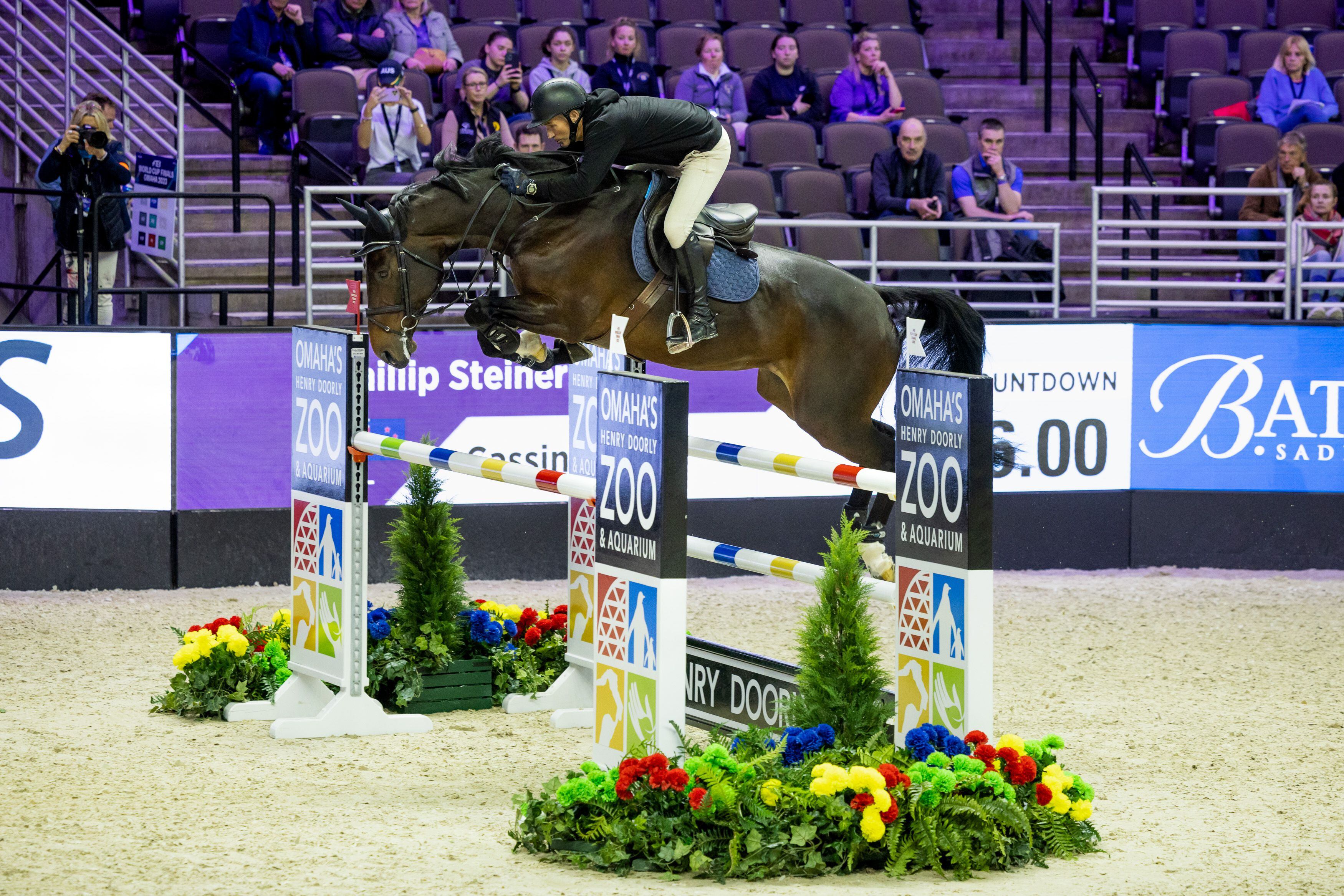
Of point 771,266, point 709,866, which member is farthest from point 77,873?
point 771,266

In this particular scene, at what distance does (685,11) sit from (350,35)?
2.86m

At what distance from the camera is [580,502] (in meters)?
6.50

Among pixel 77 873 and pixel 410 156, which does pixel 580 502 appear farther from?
pixel 410 156

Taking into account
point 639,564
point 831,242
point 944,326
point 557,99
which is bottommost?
point 639,564

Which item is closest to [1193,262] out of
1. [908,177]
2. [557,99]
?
[908,177]

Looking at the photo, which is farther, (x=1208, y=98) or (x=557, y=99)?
(x=1208, y=98)

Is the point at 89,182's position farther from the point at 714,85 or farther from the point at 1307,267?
the point at 1307,267

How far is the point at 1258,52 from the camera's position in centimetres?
1292

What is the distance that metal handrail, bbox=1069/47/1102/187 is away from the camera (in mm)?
11656

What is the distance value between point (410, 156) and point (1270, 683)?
19.9 ft

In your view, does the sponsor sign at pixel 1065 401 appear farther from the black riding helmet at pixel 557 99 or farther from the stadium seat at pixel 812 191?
the black riding helmet at pixel 557 99

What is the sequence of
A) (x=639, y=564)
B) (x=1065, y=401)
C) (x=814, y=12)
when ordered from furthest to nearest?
(x=814, y=12) < (x=1065, y=401) < (x=639, y=564)

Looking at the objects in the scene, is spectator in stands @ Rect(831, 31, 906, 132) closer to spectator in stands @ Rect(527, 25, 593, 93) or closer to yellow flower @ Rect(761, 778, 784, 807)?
spectator in stands @ Rect(527, 25, 593, 93)

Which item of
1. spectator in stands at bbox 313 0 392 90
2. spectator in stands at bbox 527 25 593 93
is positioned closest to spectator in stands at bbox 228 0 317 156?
spectator in stands at bbox 313 0 392 90
